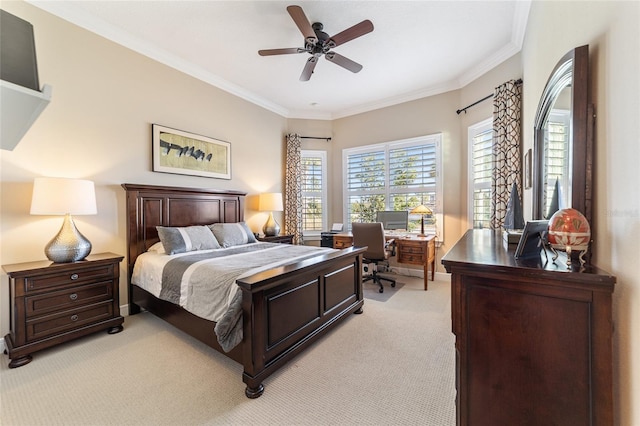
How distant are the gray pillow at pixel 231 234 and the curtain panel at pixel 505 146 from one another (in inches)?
129

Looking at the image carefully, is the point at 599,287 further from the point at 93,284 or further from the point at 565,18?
the point at 93,284

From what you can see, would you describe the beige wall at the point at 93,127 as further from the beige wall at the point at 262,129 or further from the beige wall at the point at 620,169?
the beige wall at the point at 620,169

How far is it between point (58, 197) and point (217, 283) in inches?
63.6

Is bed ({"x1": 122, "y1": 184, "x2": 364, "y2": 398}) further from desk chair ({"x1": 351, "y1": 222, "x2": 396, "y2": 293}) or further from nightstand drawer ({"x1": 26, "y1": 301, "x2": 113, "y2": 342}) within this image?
desk chair ({"x1": 351, "y1": 222, "x2": 396, "y2": 293})

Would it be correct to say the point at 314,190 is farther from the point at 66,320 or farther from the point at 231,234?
the point at 66,320

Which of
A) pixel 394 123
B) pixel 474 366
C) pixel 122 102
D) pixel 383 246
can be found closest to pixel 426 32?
pixel 394 123

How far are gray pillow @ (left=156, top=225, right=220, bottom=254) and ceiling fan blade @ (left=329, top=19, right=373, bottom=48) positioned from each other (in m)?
2.58

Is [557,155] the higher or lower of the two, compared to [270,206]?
higher

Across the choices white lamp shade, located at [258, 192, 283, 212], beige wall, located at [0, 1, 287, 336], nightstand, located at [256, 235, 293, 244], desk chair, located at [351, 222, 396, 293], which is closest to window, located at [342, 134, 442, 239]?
desk chair, located at [351, 222, 396, 293]

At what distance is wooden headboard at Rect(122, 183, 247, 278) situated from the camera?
9.60 ft

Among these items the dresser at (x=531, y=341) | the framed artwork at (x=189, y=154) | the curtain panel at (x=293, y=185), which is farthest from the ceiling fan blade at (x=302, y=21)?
the curtain panel at (x=293, y=185)

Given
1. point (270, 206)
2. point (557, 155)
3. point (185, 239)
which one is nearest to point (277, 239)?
point (270, 206)

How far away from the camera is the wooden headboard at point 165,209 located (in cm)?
293

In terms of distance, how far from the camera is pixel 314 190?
5316 mm
